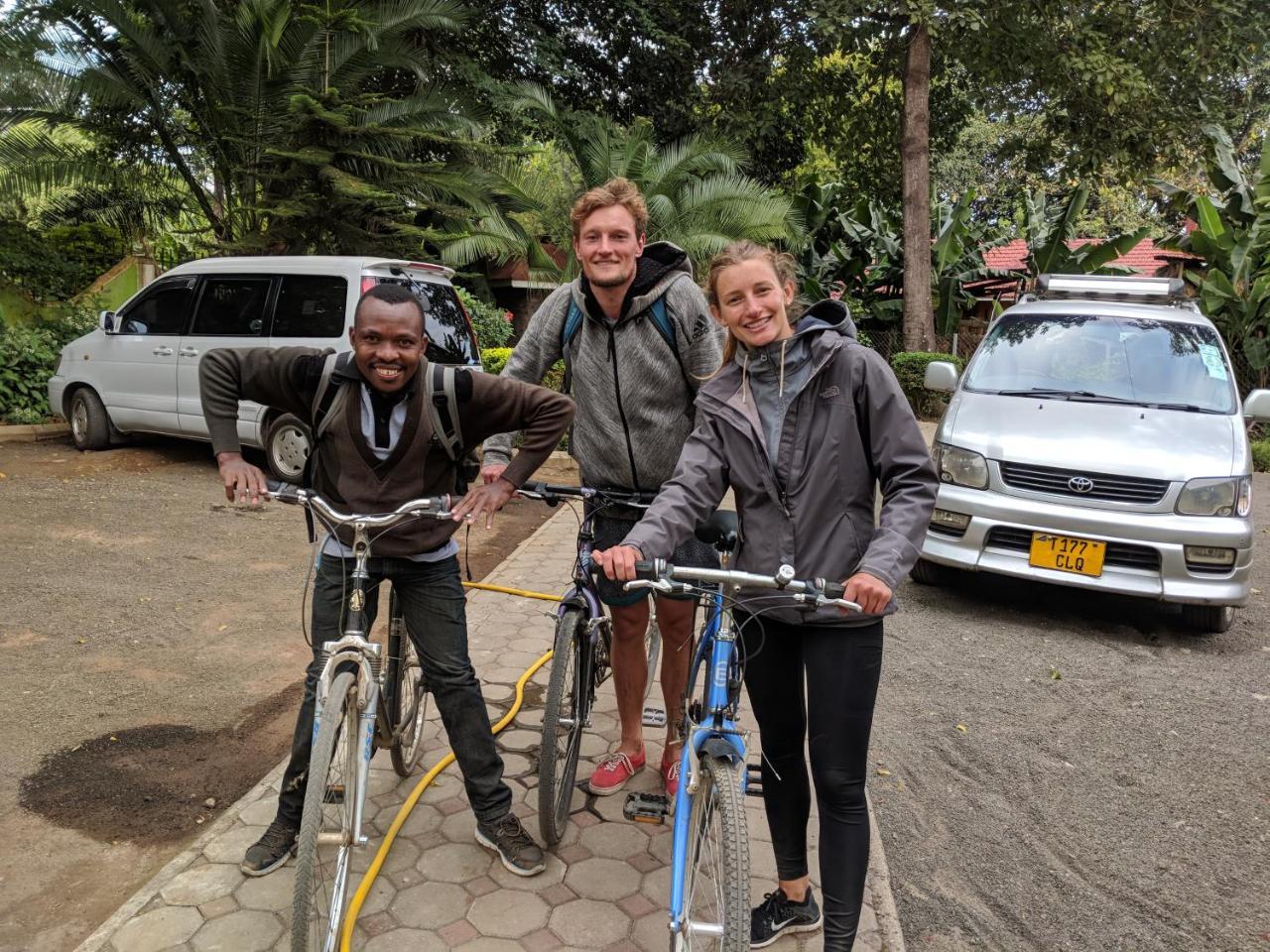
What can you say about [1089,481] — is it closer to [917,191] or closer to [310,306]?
[310,306]

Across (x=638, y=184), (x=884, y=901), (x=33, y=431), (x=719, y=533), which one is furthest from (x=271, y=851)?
A: (x=638, y=184)

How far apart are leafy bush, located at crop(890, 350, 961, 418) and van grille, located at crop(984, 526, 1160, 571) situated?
Answer: 30.2 feet

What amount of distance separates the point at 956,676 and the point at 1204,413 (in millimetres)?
2499

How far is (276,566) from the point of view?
674 cm

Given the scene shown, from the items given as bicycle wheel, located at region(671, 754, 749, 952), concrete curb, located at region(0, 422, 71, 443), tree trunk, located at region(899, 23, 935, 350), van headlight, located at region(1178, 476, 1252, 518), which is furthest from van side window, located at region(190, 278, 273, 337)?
tree trunk, located at region(899, 23, 935, 350)

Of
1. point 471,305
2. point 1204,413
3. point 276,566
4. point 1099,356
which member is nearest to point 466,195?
point 471,305

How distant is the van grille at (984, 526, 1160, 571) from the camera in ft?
18.4

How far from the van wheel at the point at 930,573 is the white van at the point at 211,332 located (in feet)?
13.5

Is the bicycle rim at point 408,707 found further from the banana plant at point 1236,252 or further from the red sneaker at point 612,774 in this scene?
the banana plant at point 1236,252

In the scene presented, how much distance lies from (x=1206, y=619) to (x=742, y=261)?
5031 millimetres

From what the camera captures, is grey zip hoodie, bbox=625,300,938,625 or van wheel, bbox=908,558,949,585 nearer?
grey zip hoodie, bbox=625,300,938,625

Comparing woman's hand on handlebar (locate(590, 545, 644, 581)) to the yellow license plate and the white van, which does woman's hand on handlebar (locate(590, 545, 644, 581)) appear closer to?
the yellow license plate

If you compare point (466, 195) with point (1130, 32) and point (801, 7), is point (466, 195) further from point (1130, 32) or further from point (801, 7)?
point (1130, 32)

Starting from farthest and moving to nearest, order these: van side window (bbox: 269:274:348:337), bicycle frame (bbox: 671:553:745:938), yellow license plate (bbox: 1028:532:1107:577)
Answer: van side window (bbox: 269:274:348:337), yellow license plate (bbox: 1028:532:1107:577), bicycle frame (bbox: 671:553:745:938)
